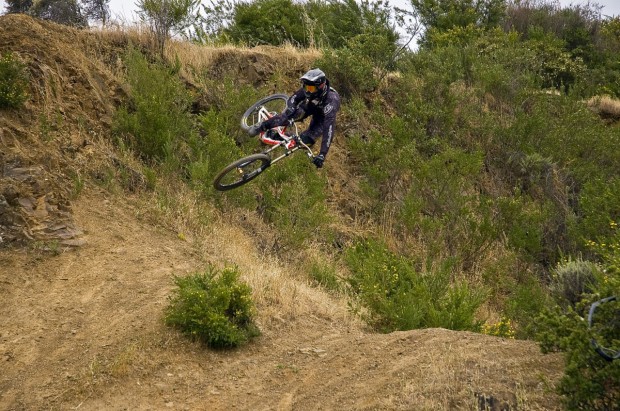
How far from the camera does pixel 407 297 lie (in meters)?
11.6

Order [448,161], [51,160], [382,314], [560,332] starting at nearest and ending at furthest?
1. [560,332]
2. [382,314]
3. [51,160]
4. [448,161]

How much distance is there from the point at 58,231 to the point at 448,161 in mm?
10129

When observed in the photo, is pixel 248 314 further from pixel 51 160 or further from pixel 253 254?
pixel 51 160

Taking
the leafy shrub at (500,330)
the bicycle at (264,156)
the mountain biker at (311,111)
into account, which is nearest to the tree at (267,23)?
the mountain biker at (311,111)

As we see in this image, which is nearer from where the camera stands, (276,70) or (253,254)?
(253,254)

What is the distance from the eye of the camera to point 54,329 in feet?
32.3

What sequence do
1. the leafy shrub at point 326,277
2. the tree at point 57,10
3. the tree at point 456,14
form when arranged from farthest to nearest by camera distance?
the tree at point 456,14 < the tree at point 57,10 < the leafy shrub at point 326,277

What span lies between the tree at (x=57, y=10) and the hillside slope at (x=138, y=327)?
903cm

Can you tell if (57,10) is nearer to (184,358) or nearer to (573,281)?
(184,358)

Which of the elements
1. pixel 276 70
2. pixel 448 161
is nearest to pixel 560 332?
pixel 448 161

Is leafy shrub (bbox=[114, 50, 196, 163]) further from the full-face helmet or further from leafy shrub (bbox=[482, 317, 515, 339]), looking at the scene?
leafy shrub (bbox=[482, 317, 515, 339])

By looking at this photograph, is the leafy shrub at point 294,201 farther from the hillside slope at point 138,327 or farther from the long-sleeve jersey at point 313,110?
the long-sleeve jersey at point 313,110

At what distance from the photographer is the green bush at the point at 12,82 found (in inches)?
528

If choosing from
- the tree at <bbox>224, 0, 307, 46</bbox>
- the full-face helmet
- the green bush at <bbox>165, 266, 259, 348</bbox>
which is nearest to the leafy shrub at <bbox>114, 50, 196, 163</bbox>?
the full-face helmet
